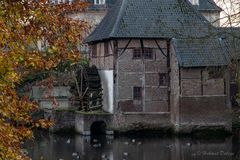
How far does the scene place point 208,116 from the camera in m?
27.5

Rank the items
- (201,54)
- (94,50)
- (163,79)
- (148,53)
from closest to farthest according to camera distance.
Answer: (201,54), (148,53), (163,79), (94,50)

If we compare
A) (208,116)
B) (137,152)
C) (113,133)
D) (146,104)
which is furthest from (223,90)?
(137,152)

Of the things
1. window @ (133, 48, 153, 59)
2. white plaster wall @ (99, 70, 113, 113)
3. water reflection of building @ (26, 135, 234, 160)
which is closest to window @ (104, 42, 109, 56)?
white plaster wall @ (99, 70, 113, 113)

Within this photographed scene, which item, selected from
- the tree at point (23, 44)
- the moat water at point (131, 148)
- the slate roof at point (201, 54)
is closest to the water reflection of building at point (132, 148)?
the moat water at point (131, 148)

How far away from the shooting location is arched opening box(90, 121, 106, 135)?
28.6 meters

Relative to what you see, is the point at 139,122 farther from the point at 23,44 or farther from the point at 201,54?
the point at 23,44

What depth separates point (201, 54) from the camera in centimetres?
2798

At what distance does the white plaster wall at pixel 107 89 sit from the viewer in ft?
94.4

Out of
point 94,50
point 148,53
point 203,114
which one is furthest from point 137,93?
point 94,50

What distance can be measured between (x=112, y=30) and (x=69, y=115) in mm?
4749

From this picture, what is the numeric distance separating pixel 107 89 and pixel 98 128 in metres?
2.01

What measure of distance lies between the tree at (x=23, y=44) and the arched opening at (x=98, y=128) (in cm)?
2184

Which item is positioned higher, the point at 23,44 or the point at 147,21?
the point at 147,21

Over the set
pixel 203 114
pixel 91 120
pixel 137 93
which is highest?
pixel 137 93
